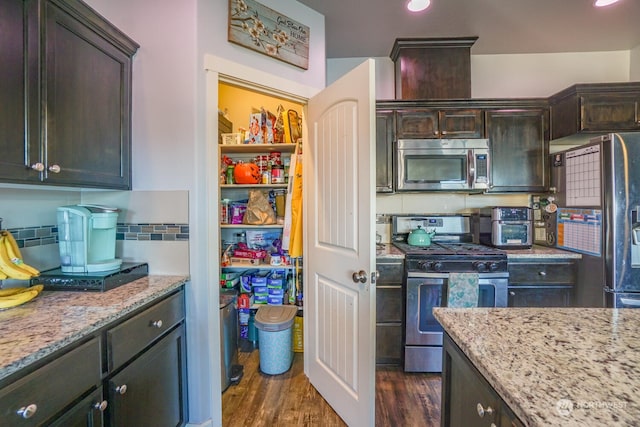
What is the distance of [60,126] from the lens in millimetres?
1188

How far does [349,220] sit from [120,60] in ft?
4.76

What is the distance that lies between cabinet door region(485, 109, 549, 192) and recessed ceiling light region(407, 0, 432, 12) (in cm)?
103

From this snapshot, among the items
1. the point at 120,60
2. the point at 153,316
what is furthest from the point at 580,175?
the point at 120,60

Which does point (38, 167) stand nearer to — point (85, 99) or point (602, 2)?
point (85, 99)

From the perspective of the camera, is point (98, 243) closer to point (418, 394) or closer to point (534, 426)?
point (534, 426)

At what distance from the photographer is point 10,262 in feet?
3.57

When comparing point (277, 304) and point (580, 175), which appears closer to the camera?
point (580, 175)

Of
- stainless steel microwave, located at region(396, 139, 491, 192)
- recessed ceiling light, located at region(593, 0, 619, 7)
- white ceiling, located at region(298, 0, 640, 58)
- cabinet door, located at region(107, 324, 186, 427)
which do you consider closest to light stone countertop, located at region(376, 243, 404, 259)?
stainless steel microwave, located at region(396, 139, 491, 192)

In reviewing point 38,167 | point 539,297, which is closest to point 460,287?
point 539,297

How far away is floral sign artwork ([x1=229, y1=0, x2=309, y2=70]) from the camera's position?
1652mm

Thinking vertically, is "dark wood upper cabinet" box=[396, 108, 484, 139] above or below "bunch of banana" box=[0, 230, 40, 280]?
above

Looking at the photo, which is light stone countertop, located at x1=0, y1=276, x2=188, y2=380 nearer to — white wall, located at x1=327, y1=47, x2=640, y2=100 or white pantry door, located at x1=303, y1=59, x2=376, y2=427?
white pantry door, located at x1=303, y1=59, x2=376, y2=427

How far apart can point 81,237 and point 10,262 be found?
0.25 metres

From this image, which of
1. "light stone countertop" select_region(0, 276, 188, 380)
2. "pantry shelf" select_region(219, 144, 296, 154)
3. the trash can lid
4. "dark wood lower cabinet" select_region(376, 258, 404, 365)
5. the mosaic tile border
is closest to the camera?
"light stone countertop" select_region(0, 276, 188, 380)
